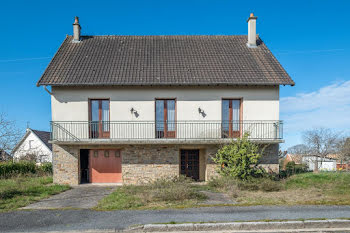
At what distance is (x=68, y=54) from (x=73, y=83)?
112 inches

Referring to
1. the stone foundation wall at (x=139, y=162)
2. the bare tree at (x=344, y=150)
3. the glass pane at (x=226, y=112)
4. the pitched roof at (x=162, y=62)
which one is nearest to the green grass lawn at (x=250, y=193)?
the stone foundation wall at (x=139, y=162)

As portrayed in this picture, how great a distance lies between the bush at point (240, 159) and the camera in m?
10.4

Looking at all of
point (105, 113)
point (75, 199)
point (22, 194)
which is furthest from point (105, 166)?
point (22, 194)

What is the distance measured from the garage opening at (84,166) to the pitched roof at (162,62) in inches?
147

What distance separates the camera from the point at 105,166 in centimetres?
1248

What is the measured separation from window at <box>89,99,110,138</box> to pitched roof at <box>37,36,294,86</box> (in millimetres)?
1085

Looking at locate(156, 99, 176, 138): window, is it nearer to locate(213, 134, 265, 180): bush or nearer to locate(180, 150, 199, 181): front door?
locate(180, 150, 199, 181): front door

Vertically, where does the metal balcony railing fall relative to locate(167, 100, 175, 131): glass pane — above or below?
below

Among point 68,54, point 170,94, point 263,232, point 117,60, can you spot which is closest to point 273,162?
point 170,94

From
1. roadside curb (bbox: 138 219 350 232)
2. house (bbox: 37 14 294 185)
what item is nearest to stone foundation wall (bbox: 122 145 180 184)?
house (bbox: 37 14 294 185)

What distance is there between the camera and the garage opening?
1273cm

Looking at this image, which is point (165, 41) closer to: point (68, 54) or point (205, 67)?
point (205, 67)

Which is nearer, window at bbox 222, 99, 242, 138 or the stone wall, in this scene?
the stone wall

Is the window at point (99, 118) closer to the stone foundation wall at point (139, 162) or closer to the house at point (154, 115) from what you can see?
the house at point (154, 115)
